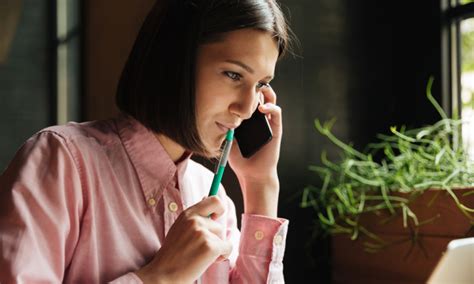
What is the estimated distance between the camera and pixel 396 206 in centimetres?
153

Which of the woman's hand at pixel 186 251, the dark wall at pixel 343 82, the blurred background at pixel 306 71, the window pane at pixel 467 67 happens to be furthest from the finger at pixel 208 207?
the window pane at pixel 467 67

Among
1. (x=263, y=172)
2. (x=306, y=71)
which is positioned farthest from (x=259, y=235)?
(x=306, y=71)

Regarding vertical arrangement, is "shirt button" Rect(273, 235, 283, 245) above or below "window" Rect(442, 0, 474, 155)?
below

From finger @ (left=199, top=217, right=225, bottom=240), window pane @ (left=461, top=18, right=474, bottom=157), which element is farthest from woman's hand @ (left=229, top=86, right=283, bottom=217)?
window pane @ (left=461, top=18, right=474, bottom=157)

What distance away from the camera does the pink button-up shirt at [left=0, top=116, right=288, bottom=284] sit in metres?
0.91

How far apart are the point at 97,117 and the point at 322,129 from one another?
0.56 m

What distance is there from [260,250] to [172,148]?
10.5 inches

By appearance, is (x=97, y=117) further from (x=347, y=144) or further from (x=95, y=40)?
(x=347, y=144)

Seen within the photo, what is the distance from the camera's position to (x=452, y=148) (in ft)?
5.64

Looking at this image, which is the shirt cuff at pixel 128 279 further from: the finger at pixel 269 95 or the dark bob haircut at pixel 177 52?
the finger at pixel 269 95

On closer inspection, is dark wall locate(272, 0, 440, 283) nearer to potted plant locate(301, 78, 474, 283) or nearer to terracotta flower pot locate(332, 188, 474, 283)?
potted plant locate(301, 78, 474, 283)

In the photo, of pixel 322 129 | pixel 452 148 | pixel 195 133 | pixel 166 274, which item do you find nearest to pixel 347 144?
pixel 322 129

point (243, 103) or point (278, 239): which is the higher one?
point (243, 103)

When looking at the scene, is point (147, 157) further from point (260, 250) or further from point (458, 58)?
point (458, 58)
